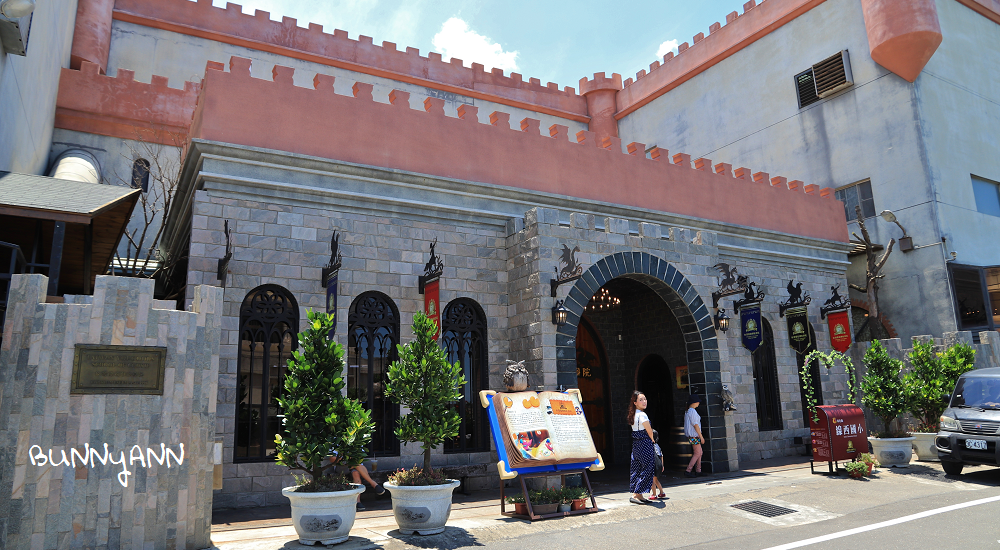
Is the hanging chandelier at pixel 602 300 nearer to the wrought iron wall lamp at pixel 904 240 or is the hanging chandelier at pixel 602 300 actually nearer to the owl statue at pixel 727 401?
the owl statue at pixel 727 401

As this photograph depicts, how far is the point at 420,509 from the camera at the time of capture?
740cm

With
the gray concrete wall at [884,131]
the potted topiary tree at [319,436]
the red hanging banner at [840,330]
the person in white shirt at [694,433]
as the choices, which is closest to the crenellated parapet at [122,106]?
the potted topiary tree at [319,436]

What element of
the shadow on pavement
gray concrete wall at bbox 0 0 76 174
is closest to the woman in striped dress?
the shadow on pavement

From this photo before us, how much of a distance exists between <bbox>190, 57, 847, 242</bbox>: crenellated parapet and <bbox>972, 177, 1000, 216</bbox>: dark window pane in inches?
200

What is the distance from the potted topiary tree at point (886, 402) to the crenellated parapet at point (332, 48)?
13.2 metres

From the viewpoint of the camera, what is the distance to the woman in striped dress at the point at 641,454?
369 inches

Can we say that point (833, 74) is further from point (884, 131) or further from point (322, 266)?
point (322, 266)

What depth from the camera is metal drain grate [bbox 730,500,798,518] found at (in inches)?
339

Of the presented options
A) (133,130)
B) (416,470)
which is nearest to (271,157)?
(416,470)

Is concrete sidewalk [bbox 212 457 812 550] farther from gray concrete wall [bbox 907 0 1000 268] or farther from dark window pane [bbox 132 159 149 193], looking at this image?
gray concrete wall [bbox 907 0 1000 268]

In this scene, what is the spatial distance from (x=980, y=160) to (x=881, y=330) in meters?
6.23

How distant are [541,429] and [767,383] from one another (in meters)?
9.07

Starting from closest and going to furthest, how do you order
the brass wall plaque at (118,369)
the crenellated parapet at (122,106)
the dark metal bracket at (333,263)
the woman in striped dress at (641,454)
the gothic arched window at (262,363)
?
the brass wall plaque at (118,369)
the woman in striped dress at (641,454)
the gothic arched window at (262,363)
the dark metal bracket at (333,263)
the crenellated parapet at (122,106)

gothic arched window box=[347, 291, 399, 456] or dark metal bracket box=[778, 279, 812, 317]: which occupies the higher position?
dark metal bracket box=[778, 279, 812, 317]
